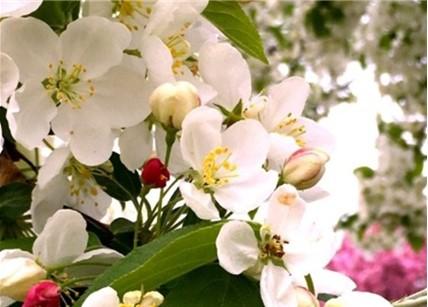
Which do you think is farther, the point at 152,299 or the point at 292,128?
the point at 292,128

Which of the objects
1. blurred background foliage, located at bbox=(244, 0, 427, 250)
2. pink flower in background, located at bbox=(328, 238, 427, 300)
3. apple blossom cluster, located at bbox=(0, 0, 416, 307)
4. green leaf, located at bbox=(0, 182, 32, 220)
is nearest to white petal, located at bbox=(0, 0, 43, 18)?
apple blossom cluster, located at bbox=(0, 0, 416, 307)

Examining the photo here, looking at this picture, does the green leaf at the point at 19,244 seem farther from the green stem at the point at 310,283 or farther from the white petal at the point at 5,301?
the green stem at the point at 310,283

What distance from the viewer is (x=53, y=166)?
48 cm

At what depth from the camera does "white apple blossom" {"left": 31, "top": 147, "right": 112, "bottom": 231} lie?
0.49 metres

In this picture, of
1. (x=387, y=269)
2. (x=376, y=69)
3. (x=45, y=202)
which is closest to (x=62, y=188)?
(x=45, y=202)

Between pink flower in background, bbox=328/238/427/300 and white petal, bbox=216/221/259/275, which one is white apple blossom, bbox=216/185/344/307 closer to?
white petal, bbox=216/221/259/275

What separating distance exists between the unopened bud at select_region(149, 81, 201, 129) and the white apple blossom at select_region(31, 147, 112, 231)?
0.07m

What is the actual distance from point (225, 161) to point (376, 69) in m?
2.36

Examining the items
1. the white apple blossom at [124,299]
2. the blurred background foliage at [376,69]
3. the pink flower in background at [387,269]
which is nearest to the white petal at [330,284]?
the white apple blossom at [124,299]

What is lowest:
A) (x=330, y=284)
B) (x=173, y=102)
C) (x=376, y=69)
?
(x=376, y=69)

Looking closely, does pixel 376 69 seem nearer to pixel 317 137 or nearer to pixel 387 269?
pixel 387 269

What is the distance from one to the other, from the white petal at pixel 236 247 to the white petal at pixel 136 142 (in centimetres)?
10

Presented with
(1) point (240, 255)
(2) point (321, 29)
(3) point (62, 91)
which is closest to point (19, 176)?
(3) point (62, 91)

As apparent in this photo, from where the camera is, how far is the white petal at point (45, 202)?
488 millimetres
